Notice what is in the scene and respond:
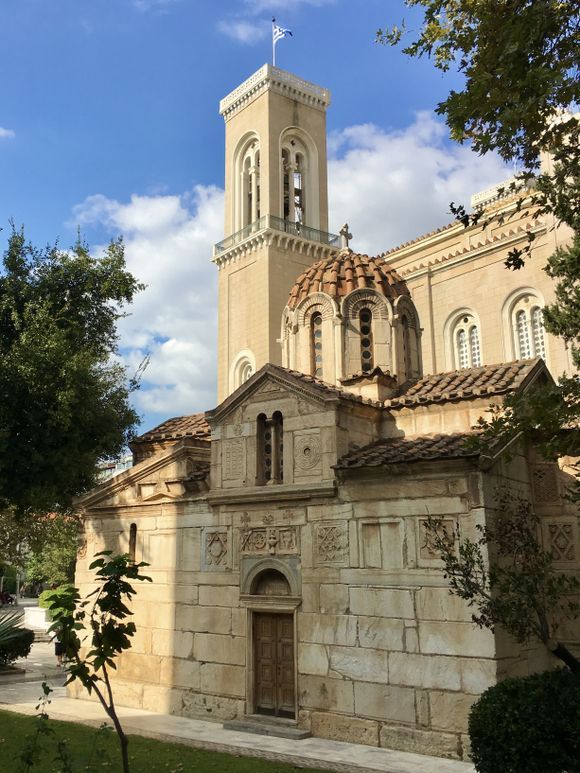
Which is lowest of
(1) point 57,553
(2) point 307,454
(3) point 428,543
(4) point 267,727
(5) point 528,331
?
(4) point 267,727

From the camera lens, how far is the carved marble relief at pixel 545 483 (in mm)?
12172

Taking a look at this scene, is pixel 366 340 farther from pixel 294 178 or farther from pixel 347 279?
pixel 294 178

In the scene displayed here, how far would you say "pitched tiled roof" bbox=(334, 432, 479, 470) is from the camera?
10656mm

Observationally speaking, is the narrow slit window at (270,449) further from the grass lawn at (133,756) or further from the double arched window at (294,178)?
the double arched window at (294,178)

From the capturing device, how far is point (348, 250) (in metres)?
Answer: 16.7

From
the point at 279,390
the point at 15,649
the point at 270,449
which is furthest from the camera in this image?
the point at 15,649

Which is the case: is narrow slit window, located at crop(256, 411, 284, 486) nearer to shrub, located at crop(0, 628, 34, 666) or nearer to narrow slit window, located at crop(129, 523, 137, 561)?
narrow slit window, located at crop(129, 523, 137, 561)

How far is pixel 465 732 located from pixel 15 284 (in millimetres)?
13475

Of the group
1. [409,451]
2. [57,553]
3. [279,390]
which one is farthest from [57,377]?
[57,553]

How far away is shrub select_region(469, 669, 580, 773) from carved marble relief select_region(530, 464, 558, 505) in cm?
444

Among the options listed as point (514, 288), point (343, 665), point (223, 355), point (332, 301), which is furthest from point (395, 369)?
point (223, 355)

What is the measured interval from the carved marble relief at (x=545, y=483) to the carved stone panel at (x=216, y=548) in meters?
5.59

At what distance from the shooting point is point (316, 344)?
1526 cm

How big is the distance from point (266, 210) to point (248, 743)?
26.6 metres
